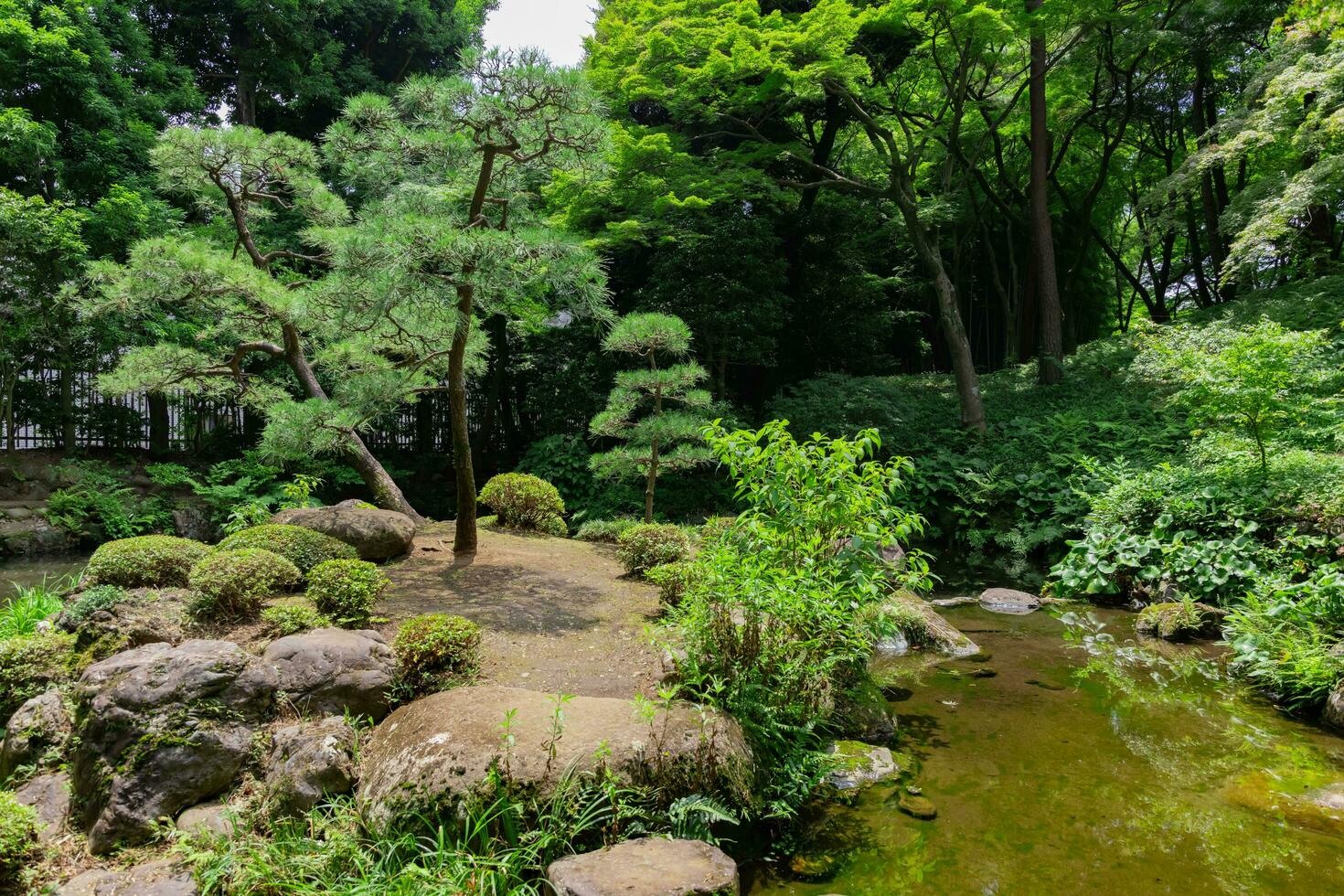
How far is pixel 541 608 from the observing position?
5473 millimetres

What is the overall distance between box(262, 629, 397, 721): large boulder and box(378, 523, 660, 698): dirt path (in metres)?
0.63

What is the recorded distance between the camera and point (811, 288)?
1421 centimetres

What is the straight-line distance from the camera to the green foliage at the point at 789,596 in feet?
11.8

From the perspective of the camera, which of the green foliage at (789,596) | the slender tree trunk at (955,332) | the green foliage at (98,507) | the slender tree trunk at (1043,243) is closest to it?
the green foliage at (789,596)

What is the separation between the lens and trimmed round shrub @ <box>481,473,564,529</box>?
8781 millimetres

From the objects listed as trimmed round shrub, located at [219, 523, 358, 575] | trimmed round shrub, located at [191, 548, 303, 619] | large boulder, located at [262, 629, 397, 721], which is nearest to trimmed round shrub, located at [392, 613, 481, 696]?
large boulder, located at [262, 629, 397, 721]

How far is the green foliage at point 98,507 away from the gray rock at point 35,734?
7645mm

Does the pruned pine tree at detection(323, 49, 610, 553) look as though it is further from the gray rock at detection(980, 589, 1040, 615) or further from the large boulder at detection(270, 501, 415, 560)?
the gray rock at detection(980, 589, 1040, 615)

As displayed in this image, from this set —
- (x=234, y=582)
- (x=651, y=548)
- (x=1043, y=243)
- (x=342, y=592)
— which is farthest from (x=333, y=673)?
(x=1043, y=243)

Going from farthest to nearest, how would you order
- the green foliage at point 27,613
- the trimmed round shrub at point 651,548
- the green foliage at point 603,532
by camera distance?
the green foliage at point 603,532 < the trimmed round shrub at point 651,548 < the green foliage at point 27,613

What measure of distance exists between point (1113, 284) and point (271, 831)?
26550 millimetres

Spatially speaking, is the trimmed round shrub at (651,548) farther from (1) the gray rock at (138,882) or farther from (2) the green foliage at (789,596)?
(1) the gray rock at (138,882)

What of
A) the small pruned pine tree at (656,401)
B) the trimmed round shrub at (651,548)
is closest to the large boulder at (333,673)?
the trimmed round shrub at (651,548)

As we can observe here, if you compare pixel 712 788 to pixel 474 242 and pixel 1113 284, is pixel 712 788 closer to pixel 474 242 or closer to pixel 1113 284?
pixel 474 242
